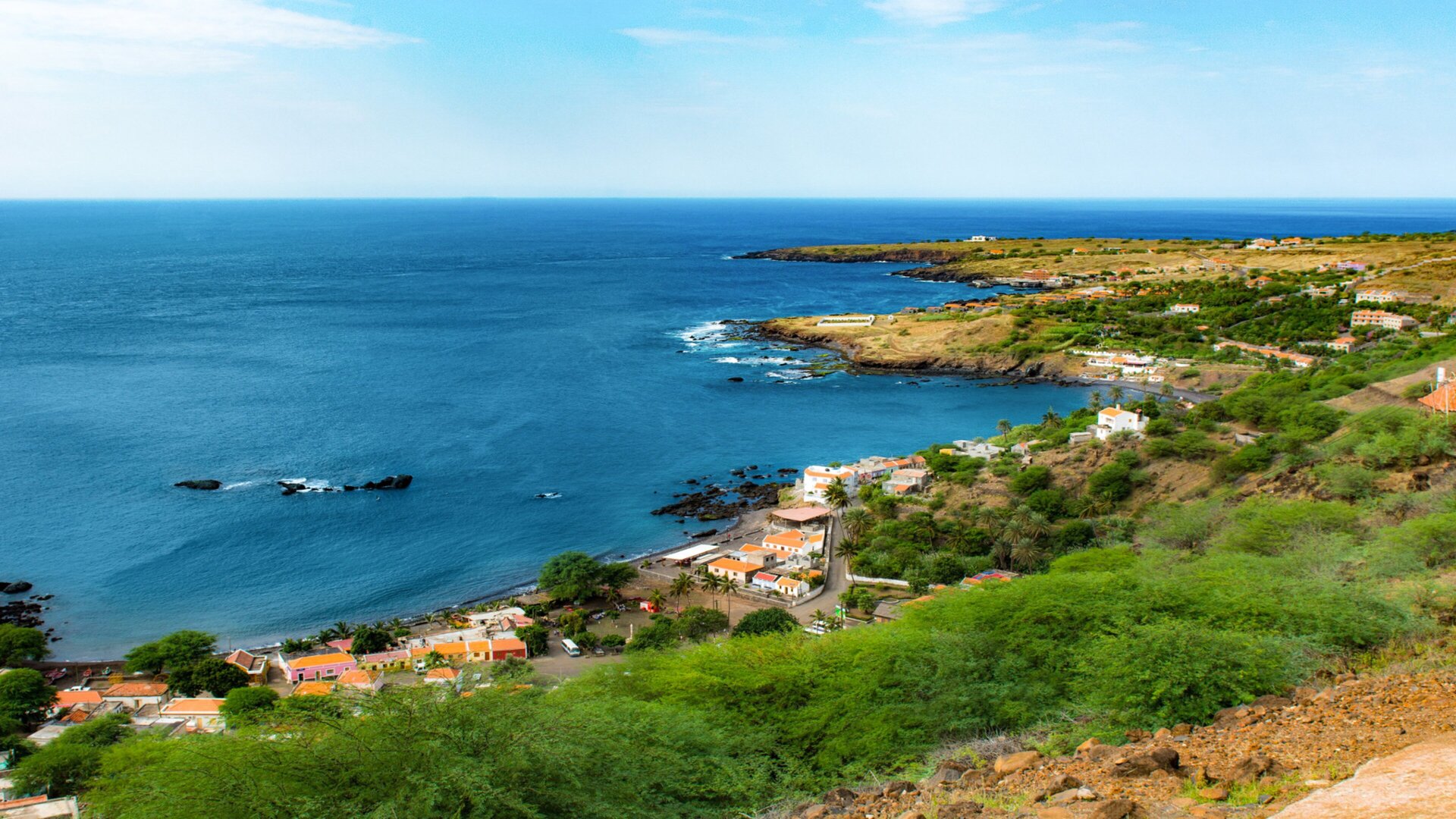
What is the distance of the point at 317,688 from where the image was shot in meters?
25.4

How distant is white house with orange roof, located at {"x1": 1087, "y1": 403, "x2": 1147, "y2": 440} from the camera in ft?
151

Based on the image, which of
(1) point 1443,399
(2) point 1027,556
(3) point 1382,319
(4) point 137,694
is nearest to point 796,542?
(2) point 1027,556

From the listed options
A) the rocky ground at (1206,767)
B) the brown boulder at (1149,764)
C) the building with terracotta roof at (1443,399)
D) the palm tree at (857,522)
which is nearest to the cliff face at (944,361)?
the palm tree at (857,522)

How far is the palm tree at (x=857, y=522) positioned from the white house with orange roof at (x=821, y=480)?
4387 millimetres

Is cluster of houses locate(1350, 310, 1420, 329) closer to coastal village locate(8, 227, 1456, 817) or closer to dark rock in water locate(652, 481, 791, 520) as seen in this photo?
coastal village locate(8, 227, 1456, 817)

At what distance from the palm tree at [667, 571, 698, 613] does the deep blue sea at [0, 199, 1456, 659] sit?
5934 mm

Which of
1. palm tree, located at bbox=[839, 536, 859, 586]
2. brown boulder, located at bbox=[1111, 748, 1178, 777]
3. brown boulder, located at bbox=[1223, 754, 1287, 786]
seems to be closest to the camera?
brown boulder, located at bbox=[1223, 754, 1287, 786]

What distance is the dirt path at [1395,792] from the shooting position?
258 inches

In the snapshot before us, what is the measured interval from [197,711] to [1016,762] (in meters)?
23.4

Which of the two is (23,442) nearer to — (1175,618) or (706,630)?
→ (706,630)

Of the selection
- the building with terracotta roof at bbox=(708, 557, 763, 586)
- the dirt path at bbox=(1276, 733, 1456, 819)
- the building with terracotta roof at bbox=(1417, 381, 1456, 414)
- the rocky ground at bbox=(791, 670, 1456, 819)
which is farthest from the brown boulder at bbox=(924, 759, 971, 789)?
the building with terracotta roof at bbox=(1417, 381, 1456, 414)

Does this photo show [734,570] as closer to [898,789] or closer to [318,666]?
[318,666]

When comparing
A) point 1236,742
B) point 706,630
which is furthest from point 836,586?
point 1236,742

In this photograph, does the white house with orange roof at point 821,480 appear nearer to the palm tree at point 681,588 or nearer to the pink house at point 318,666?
the palm tree at point 681,588
